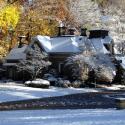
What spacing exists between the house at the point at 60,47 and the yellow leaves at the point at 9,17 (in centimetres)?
374

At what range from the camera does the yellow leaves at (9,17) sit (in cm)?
6531

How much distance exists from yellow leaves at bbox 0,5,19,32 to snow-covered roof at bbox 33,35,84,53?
15.6ft

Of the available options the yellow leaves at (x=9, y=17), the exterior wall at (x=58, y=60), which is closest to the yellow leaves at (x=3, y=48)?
the yellow leaves at (x=9, y=17)

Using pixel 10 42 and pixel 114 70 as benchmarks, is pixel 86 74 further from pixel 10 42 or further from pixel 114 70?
pixel 10 42

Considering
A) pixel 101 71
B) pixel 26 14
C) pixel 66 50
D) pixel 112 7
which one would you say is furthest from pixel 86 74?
pixel 112 7

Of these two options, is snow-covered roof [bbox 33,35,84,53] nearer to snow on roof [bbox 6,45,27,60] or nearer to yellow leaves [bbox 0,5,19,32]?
snow on roof [bbox 6,45,27,60]

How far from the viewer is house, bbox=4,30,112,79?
6303 cm

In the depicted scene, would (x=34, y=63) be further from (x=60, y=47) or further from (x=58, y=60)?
(x=60, y=47)

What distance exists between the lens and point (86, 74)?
56312 millimetres

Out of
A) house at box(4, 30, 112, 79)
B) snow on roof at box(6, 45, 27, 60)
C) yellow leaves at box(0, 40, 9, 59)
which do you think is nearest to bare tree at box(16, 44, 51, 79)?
house at box(4, 30, 112, 79)

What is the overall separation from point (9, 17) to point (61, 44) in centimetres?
811

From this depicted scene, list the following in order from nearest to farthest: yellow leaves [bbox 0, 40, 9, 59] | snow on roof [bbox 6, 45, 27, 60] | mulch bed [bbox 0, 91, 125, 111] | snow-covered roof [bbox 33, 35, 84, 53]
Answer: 1. mulch bed [bbox 0, 91, 125, 111]
2. snow-covered roof [bbox 33, 35, 84, 53]
3. snow on roof [bbox 6, 45, 27, 60]
4. yellow leaves [bbox 0, 40, 9, 59]

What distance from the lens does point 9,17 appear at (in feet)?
217

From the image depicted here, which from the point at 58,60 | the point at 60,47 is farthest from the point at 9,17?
the point at 58,60
